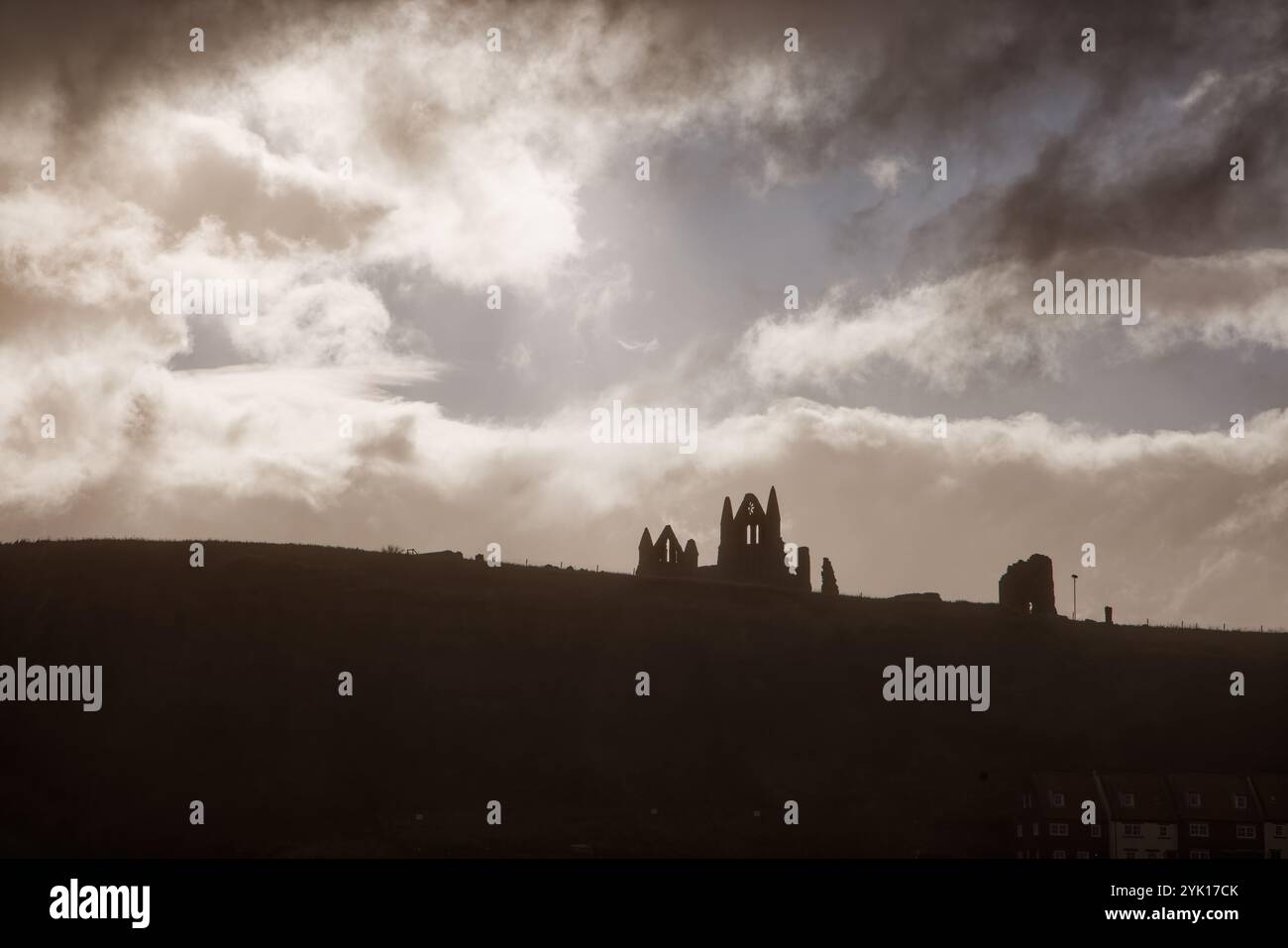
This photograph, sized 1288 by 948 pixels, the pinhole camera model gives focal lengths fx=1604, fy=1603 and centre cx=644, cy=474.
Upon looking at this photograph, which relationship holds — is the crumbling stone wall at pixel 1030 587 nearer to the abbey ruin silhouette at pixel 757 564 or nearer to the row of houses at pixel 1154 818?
the abbey ruin silhouette at pixel 757 564

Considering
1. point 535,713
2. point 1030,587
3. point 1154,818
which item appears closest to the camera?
point 1154,818

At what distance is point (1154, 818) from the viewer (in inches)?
3543

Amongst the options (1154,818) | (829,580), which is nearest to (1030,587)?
(829,580)

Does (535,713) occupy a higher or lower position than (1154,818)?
higher

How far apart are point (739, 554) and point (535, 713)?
96.5ft

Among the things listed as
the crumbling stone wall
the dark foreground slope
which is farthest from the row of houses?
the crumbling stone wall

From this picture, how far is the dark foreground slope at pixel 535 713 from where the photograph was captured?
89688 millimetres

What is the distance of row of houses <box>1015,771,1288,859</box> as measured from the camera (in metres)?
89.5

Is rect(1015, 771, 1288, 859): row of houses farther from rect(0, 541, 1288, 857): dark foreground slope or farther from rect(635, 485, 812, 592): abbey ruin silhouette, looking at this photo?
rect(635, 485, 812, 592): abbey ruin silhouette

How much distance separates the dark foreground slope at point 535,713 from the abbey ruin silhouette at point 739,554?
12.8 ft

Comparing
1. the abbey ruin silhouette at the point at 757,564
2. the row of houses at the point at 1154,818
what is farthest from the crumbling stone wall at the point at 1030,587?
the row of houses at the point at 1154,818

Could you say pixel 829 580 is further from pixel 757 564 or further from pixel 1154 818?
pixel 1154 818
